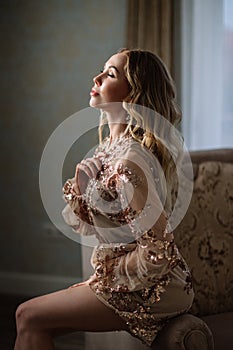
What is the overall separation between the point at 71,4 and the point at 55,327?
2.15 meters

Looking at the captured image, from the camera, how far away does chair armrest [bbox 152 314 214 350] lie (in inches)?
69.5

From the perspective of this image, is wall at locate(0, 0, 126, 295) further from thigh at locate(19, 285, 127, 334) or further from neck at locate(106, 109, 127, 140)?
thigh at locate(19, 285, 127, 334)

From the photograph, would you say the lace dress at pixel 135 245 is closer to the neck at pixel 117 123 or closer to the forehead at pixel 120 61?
the neck at pixel 117 123

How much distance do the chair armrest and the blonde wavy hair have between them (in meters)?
0.44

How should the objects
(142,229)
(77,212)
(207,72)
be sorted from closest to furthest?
(142,229) < (77,212) < (207,72)

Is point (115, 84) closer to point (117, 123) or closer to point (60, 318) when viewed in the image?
point (117, 123)

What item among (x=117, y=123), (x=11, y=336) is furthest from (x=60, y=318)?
(x=11, y=336)

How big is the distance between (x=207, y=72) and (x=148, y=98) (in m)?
1.50

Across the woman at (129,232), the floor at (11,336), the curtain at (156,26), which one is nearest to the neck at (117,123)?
the woman at (129,232)

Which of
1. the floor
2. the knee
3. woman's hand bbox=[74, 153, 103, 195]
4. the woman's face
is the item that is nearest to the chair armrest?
the knee

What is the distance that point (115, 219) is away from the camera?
1.82 metres

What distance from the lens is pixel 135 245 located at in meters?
1.82

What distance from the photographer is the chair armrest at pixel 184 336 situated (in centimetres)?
176

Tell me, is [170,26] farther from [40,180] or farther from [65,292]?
[65,292]
